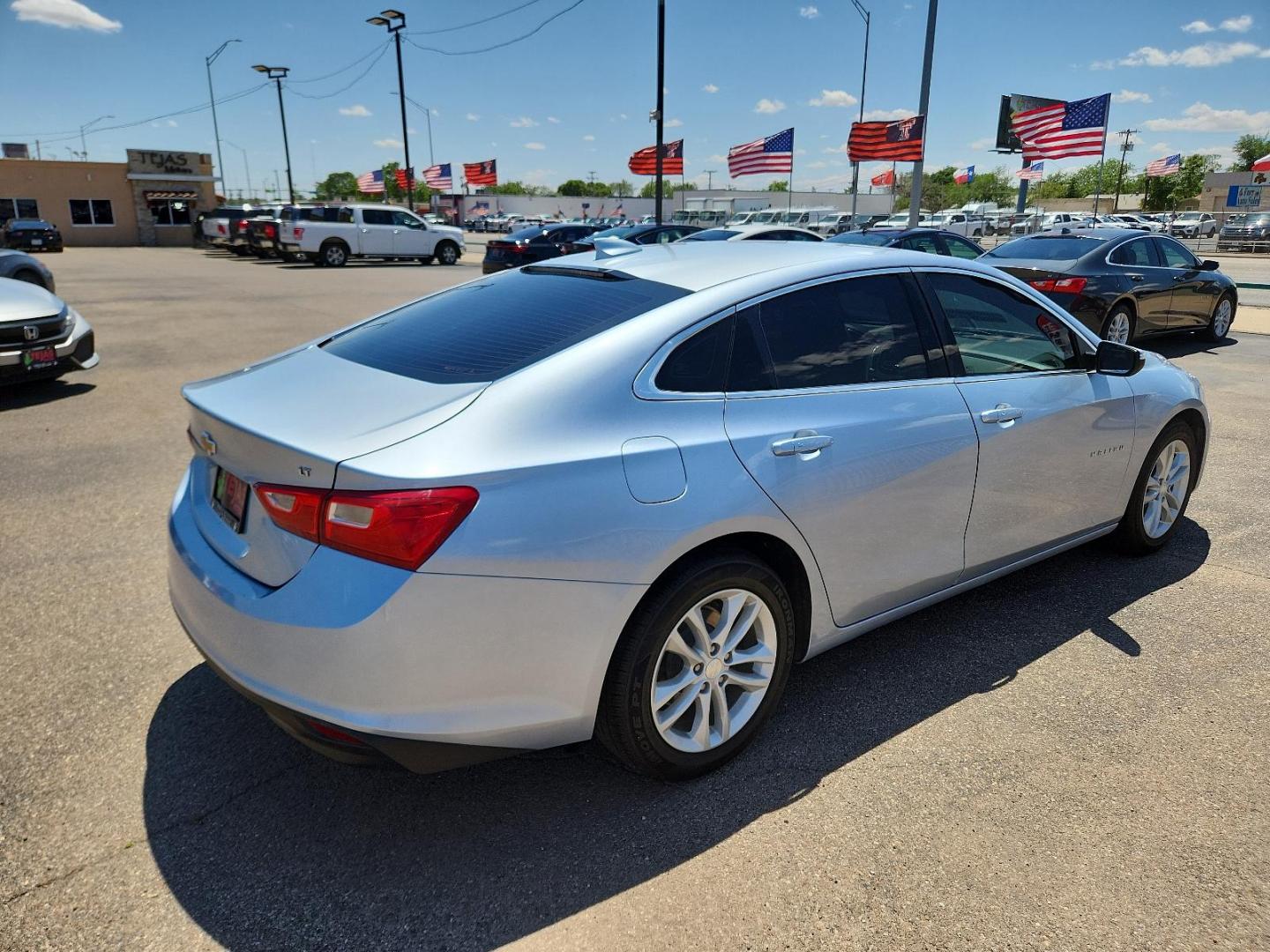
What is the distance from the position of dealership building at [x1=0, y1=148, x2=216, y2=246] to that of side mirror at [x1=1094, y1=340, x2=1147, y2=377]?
51.5 m

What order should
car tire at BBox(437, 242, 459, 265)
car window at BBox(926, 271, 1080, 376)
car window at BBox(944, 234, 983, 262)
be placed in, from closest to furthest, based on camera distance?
1. car window at BBox(926, 271, 1080, 376)
2. car window at BBox(944, 234, 983, 262)
3. car tire at BBox(437, 242, 459, 265)

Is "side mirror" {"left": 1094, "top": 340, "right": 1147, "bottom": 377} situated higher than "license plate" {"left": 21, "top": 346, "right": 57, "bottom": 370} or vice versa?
"side mirror" {"left": 1094, "top": 340, "right": 1147, "bottom": 377}

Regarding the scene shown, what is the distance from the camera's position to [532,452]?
2232 mm

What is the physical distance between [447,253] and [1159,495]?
2914cm

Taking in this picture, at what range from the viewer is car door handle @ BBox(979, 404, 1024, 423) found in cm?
331

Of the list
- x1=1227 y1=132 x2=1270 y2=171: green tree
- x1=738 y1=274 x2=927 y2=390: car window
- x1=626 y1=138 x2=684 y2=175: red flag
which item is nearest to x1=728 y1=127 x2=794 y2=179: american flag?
x1=626 y1=138 x2=684 y2=175: red flag

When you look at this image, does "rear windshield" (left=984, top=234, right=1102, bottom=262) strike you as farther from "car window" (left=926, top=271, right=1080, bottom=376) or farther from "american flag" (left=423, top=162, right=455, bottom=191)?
"american flag" (left=423, top=162, right=455, bottom=191)

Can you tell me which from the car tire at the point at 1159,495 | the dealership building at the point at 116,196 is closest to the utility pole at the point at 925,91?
the car tire at the point at 1159,495

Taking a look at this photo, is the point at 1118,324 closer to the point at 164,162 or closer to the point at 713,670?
the point at 713,670

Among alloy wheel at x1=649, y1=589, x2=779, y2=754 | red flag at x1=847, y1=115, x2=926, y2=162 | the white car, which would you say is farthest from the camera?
red flag at x1=847, y1=115, x2=926, y2=162

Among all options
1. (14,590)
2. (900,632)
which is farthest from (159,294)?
(900,632)

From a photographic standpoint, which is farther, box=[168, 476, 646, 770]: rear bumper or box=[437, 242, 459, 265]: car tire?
box=[437, 242, 459, 265]: car tire

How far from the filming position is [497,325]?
290 centimetres

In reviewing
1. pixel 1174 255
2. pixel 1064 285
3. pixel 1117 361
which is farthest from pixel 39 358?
pixel 1174 255
